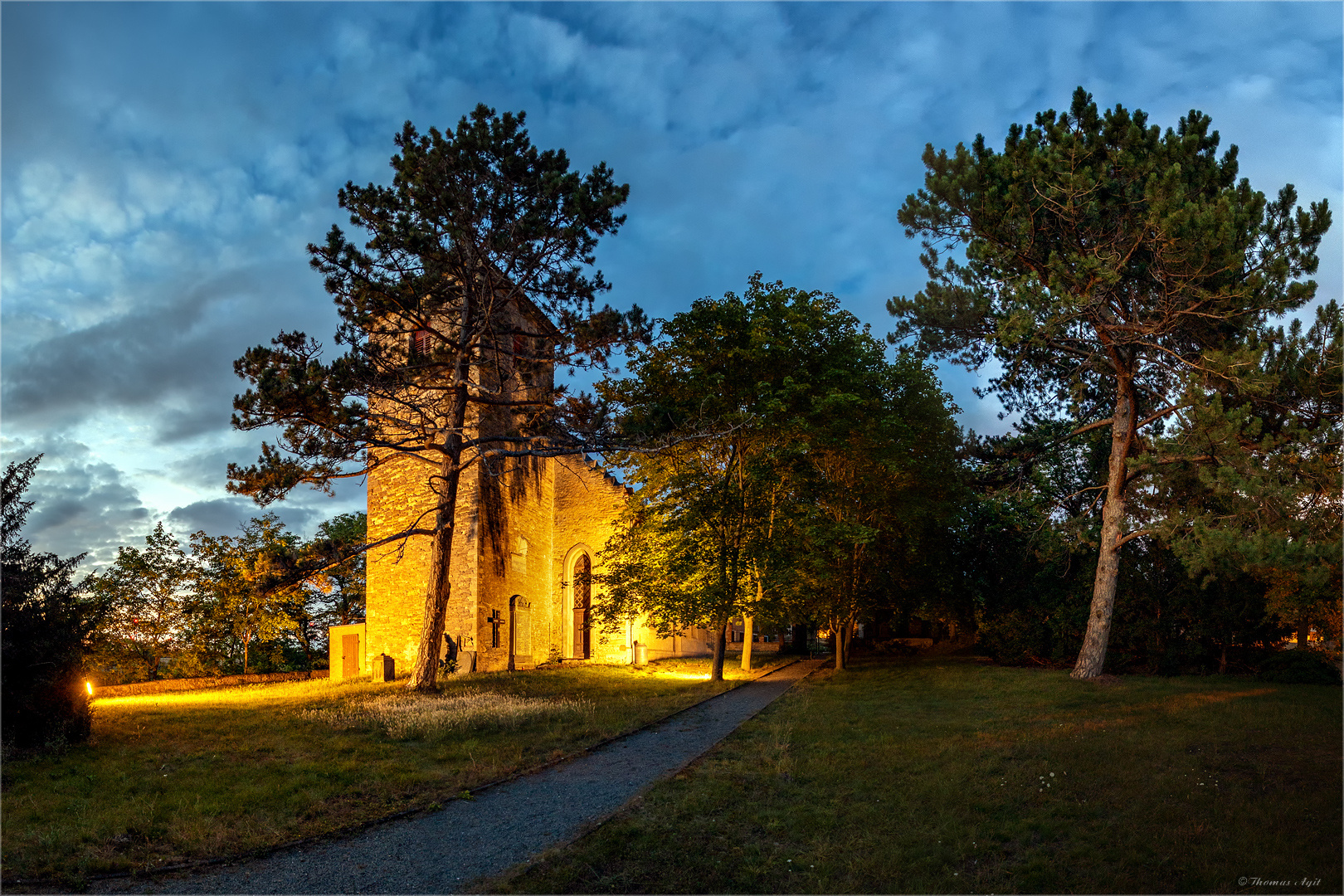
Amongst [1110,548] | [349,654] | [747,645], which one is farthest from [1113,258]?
[349,654]

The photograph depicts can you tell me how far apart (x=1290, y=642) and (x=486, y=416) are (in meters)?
21.3

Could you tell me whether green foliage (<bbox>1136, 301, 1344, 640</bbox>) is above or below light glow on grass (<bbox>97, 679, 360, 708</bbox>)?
above

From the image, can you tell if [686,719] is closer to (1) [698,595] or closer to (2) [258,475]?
(1) [698,595]

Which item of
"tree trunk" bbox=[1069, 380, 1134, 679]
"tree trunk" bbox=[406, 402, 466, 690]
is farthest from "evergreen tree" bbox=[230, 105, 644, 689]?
"tree trunk" bbox=[1069, 380, 1134, 679]

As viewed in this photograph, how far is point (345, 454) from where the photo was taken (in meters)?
14.6

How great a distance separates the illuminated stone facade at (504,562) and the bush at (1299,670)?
16163 mm

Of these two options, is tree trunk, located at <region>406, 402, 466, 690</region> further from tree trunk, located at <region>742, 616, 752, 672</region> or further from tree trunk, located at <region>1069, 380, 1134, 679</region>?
tree trunk, located at <region>1069, 380, 1134, 679</region>

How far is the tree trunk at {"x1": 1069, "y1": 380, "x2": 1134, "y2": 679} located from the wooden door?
19321 mm

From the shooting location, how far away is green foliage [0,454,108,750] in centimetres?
905

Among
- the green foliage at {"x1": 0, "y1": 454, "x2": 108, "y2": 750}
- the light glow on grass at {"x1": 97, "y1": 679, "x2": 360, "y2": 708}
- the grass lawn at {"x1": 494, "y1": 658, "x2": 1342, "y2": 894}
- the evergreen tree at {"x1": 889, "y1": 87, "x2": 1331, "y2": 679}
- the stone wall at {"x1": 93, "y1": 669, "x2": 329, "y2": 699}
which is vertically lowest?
the stone wall at {"x1": 93, "y1": 669, "x2": 329, "y2": 699}

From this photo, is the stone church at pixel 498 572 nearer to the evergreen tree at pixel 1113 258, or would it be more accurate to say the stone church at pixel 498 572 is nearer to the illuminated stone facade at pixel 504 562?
the illuminated stone facade at pixel 504 562

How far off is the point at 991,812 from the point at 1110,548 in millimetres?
12321

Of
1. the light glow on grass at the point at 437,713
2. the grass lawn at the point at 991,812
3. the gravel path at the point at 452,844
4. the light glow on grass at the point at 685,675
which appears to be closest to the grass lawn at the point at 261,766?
the light glow on grass at the point at 437,713

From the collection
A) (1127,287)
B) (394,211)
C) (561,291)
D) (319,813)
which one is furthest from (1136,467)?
(394,211)
